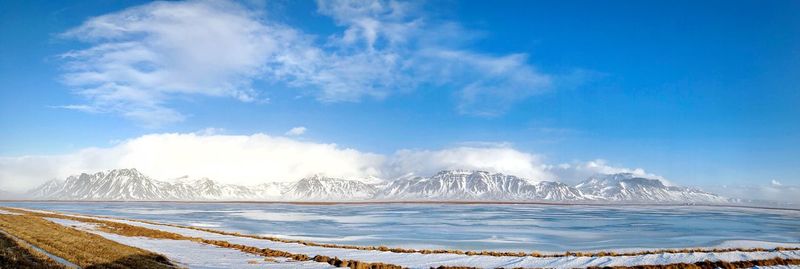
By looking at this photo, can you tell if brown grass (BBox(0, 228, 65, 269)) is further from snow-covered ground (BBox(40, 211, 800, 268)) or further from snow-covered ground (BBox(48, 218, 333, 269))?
snow-covered ground (BBox(40, 211, 800, 268))

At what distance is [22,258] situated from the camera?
52.9 ft

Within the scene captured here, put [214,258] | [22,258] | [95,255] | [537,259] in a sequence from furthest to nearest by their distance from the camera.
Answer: [537,259], [214,258], [95,255], [22,258]

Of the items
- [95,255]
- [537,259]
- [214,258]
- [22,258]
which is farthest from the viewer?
[537,259]

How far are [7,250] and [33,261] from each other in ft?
7.47

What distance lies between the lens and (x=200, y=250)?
28688mm

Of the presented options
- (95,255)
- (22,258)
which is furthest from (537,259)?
(22,258)

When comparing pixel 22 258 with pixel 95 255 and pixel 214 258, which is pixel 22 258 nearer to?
pixel 95 255

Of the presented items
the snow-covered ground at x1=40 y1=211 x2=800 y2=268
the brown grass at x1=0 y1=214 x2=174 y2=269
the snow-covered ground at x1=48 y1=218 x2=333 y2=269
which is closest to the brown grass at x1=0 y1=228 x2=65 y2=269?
the brown grass at x1=0 y1=214 x2=174 y2=269

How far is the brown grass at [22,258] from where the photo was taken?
1502 cm

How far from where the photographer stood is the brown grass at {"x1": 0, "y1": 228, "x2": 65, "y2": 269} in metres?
15.0

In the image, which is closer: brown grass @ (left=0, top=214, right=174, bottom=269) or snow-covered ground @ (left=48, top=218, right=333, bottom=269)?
brown grass @ (left=0, top=214, right=174, bottom=269)

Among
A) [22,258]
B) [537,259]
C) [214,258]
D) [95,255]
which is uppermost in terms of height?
[22,258]

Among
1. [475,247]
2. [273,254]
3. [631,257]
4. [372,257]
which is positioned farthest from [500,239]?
[273,254]

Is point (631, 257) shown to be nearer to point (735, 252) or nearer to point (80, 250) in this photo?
point (735, 252)
